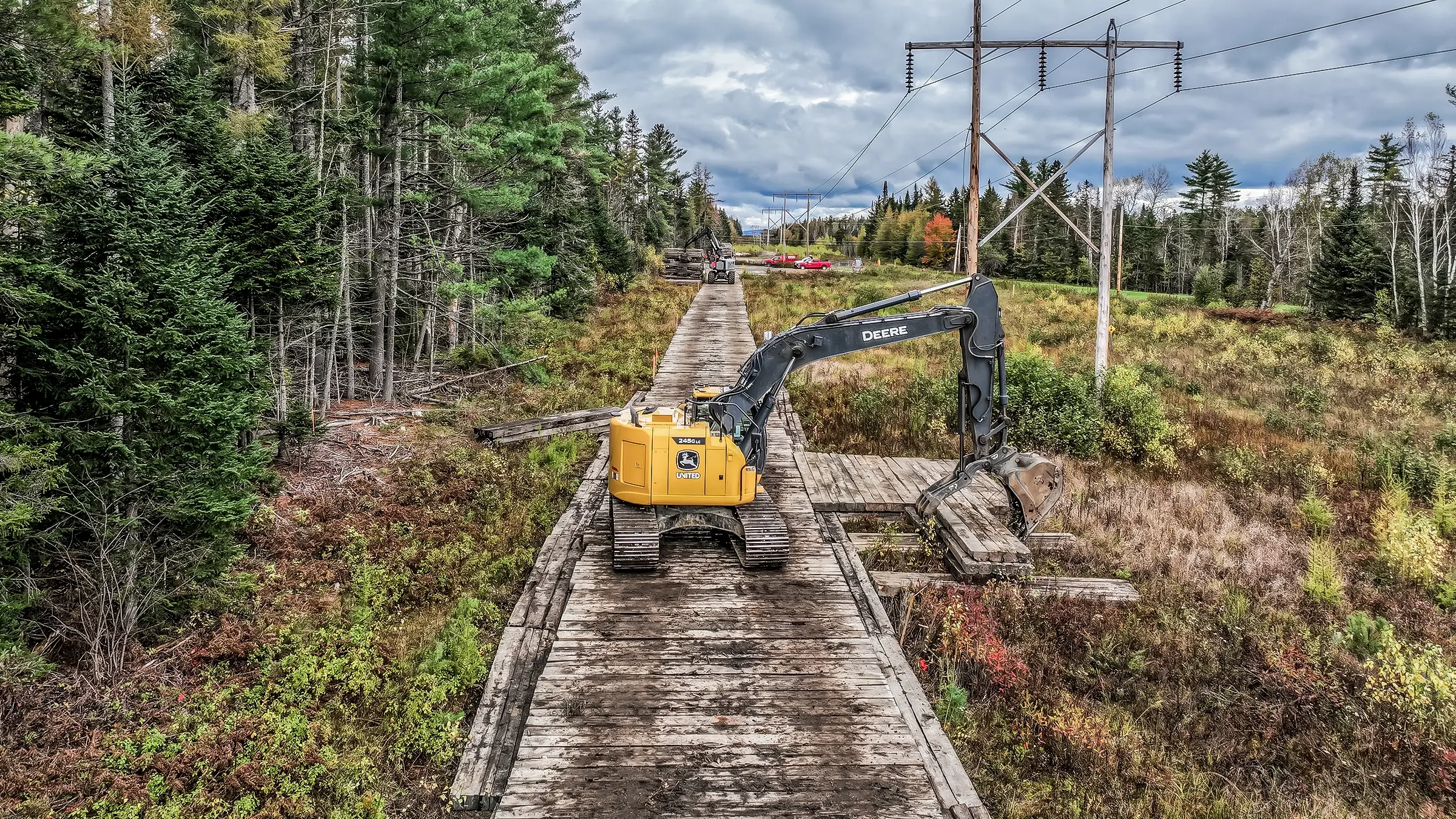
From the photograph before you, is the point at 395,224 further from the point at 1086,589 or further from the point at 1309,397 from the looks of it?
the point at 1309,397

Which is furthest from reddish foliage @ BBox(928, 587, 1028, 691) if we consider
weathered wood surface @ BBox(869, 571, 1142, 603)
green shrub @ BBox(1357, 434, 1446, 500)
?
green shrub @ BBox(1357, 434, 1446, 500)

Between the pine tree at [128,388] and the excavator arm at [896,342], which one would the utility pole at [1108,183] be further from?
the pine tree at [128,388]

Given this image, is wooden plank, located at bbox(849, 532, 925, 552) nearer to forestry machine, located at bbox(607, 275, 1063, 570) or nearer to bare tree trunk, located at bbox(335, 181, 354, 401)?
forestry machine, located at bbox(607, 275, 1063, 570)

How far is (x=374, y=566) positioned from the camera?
8414mm

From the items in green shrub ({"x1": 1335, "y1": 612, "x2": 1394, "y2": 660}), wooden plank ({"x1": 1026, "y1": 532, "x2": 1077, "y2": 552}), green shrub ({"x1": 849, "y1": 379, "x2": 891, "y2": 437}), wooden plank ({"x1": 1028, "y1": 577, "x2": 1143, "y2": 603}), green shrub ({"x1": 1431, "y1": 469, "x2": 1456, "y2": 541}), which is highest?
green shrub ({"x1": 849, "y1": 379, "x2": 891, "y2": 437})

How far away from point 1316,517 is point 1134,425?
158 inches

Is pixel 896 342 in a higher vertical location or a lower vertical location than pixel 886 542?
higher

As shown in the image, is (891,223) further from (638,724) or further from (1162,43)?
(638,724)

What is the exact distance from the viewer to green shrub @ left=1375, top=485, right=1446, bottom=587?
9.43 m

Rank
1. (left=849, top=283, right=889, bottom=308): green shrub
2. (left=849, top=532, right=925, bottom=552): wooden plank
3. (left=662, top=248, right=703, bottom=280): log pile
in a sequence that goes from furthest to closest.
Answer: (left=662, top=248, right=703, bottom=280): log pile, (left=849, top=283, right=889, bottom=308): green shrub, (left=849, top=532, right=925, bottom=552): wooden plank

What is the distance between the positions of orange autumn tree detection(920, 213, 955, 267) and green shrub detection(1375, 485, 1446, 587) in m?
73.4

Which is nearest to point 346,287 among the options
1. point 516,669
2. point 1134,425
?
point 516,669

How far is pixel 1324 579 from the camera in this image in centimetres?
905

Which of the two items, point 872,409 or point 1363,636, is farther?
point 872,409
